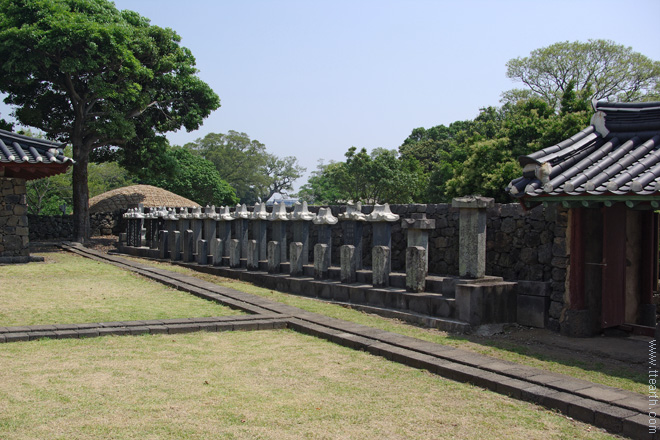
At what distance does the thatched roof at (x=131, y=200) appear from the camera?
30.6 metres

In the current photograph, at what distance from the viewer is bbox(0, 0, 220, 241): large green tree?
816 inches

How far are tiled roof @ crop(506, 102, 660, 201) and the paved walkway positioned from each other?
236cm

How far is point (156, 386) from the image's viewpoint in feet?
18.5

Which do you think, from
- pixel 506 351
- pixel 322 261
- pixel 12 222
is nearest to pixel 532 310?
pixel 506 351

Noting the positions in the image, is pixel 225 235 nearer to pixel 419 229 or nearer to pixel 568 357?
pixel 419 229

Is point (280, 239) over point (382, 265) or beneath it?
over

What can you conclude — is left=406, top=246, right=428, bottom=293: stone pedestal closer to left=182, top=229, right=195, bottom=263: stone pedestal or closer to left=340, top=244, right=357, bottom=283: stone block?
left=340, top=244, right=357, bottom=283: stone block

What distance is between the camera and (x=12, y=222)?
17375 millimetres

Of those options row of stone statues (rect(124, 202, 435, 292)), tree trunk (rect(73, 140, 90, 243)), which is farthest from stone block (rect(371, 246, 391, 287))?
tree trunk (rect(73, 140, 90, 243))

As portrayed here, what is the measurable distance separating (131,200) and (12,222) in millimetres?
13595

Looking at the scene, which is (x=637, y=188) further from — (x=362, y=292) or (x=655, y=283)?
(x=362, y=292)

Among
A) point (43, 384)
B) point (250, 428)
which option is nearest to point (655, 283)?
point (250, 428)

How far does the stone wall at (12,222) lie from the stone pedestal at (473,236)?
13.5 metres

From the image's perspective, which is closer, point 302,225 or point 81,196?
point 302,225
